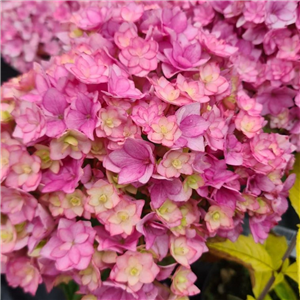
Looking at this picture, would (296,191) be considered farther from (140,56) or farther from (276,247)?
(140,56)

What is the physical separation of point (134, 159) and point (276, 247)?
358mm

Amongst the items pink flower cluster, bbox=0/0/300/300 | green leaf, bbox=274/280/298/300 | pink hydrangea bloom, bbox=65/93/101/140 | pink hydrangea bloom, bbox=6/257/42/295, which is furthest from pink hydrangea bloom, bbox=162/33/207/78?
green leaf, bbox=274/280/298/300

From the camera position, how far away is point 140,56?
0.54 meters

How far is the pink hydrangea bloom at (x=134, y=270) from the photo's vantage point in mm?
504

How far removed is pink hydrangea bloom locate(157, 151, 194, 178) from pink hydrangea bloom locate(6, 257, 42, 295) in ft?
0.77

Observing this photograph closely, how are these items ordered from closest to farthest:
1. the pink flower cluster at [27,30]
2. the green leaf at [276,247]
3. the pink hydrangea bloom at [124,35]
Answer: the pink hydrangea bloom at [124,35] < the green leaf at [276,247] < the pink flower cluster at [27,30]

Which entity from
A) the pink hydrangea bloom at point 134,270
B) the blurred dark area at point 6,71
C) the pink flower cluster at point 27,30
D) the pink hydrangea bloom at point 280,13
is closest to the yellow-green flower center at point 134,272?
the pink hydrangea bloom at point 134,270

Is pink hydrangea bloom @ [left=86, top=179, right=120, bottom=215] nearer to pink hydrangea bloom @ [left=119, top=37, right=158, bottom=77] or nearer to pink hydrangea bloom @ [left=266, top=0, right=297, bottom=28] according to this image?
pink hydrangea bloom @ [left=119, top=37, right=158, bottom=77]

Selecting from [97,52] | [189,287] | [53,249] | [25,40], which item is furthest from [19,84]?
[25,40]

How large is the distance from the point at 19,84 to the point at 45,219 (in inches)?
8.2

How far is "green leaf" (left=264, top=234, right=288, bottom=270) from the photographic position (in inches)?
27.0

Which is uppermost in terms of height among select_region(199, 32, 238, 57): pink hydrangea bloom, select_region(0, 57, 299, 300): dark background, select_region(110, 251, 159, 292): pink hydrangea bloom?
select_region(199, 32, 238, 57): pink hydrangea bloom

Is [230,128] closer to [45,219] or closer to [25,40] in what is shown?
[45,219]

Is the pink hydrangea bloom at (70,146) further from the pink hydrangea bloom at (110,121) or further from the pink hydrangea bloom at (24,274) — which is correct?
the pink hydrangea bloom at (24,274)
